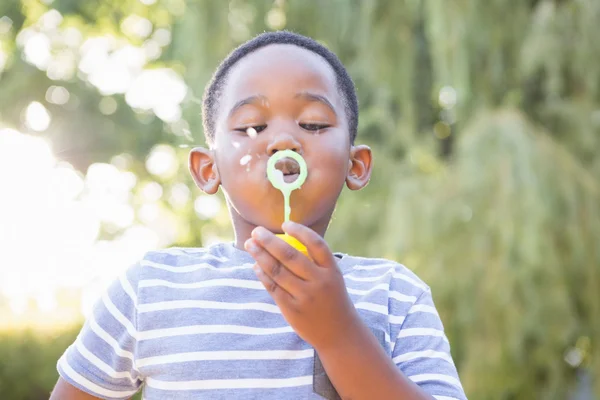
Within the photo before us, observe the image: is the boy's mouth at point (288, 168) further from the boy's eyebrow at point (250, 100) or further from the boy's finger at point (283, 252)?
the boy's finger at point (283, 252)

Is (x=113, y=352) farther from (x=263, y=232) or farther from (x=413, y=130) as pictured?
(x=413, y=130)

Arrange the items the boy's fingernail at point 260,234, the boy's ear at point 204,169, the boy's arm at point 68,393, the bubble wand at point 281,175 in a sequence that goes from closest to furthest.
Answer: the boy's fingernail at point 260,234, the bubble wand at point 281,175, the boy's arm at point 68,393, the boy's ear at point 204,169

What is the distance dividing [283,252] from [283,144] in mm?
297

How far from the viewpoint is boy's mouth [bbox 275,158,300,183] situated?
1.12 m

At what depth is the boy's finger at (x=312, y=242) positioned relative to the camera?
0.87 metres

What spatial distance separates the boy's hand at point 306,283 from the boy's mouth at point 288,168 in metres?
0.24

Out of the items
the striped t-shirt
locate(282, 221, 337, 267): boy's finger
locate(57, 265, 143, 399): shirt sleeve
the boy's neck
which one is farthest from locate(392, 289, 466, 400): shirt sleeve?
locate(57, 265, 143, 399): shirt sleeve

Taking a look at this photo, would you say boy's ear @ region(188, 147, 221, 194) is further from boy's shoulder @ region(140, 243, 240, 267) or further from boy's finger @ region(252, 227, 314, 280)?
boy's finger @ region(252, 227, 314, 280)

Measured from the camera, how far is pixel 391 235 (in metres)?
3.36

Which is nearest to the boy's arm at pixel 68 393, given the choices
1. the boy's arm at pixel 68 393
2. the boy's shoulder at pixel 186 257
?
the boy's arm at pixel 68 393

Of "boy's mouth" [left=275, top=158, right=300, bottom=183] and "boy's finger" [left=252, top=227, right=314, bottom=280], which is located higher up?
"boy's mouth" [left=275, top=158, right=300, bottom=183]

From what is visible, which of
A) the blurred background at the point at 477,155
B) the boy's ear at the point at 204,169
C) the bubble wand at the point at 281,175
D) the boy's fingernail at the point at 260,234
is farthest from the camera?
the blurred background at the point at 477,155

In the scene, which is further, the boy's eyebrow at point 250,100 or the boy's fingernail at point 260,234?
the boy's eyebrow at point 250,100

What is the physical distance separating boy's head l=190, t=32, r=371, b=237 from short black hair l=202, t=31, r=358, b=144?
0.01m
